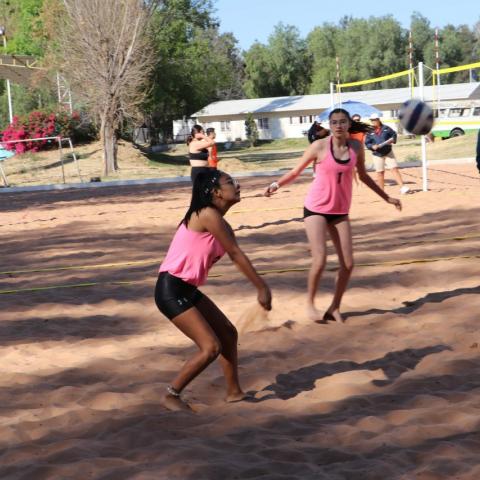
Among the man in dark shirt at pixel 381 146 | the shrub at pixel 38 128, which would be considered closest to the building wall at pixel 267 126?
the shrub at pixel 38 128

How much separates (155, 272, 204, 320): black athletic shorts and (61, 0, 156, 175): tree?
30762 mm

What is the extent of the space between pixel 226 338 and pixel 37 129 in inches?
1486

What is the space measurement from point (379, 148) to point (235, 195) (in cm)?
1205

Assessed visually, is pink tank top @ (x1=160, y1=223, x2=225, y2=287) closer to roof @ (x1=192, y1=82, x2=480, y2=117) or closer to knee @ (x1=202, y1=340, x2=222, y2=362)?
knee @ (x1=202, y1=340, x2=222, y2=362)

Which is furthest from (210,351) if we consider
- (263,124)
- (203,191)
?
(263,124)

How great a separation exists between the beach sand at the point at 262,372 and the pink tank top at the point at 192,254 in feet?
2.74

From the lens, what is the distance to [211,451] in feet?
14.7

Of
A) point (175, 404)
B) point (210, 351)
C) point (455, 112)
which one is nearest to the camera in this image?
point (210, 351)

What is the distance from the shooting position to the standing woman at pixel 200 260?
491 centimetres

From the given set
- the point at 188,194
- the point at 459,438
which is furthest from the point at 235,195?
the point at 188,194

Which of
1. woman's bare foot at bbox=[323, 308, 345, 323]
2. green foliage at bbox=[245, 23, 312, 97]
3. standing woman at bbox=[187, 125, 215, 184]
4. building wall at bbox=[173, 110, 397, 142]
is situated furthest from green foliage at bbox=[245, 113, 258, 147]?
woman's bare foot at bbox=[323, 308, 345, 323]

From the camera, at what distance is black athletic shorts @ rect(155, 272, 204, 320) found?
4.99 meters

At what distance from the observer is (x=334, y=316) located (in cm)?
732

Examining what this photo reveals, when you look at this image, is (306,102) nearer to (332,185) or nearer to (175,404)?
(332,185)
